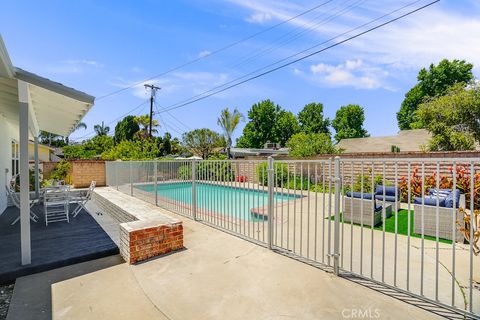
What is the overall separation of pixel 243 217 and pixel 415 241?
3447 mm

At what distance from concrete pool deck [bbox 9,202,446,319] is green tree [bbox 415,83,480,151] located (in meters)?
16.5

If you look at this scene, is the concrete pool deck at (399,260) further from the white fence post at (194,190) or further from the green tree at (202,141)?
the green tree at (202,141)

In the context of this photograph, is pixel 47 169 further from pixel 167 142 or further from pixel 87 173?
pixel 167 142

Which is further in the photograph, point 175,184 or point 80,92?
point 175,184

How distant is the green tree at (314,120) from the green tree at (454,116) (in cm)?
2594

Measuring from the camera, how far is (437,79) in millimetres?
30562

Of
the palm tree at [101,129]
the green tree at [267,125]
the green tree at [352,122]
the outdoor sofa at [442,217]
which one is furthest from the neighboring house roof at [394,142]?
the palm tree at [101,129]

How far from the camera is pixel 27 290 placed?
3.28 meters

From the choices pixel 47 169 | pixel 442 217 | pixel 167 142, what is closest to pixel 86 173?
pixel 47 169

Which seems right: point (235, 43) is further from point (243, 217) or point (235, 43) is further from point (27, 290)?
point (27, 290)

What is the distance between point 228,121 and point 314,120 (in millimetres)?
19937

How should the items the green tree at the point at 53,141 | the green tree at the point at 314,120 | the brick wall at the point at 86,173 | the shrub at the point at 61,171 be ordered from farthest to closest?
the green tree at the point at 53,141 → the green tree at the point at 314,120 → the shrub at the point at 61,171 → the brick wall at the point at 86,173

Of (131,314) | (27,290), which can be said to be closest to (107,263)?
(27,290)

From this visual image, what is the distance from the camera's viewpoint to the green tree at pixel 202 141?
30.5m
